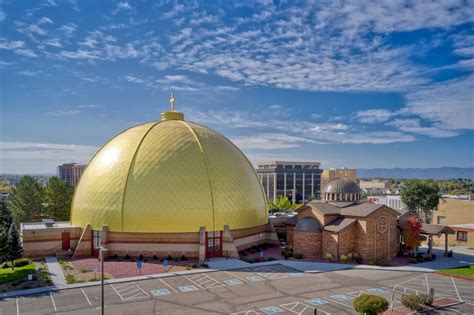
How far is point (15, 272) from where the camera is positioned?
3412 cm

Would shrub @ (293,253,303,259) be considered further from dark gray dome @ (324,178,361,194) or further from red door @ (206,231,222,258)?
dark gray dome @ (324,178,361,194)

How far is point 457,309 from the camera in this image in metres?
26.0

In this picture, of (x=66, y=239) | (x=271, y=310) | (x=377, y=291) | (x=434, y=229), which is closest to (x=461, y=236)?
(x=434, y=229)

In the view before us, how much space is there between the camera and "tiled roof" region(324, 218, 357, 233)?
39938 mm

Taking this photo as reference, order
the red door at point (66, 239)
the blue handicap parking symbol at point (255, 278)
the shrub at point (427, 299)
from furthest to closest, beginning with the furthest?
1. the red door at point (66, 239)
2. the blue handicap parking symbol at point (255, 278)
3. the shrub at point (427, 299)

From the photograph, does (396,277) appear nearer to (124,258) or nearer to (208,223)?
(208,223)

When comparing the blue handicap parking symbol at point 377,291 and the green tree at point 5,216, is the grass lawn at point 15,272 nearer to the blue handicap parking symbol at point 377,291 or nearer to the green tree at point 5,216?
the green tree at point 5,216

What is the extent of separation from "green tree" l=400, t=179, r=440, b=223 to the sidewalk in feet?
195

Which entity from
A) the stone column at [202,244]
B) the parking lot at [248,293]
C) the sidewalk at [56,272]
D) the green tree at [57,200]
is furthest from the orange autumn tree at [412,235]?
the green tree at [57,200]

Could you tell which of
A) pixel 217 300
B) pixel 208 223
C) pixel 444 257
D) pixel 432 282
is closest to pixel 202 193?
pixel 208 223

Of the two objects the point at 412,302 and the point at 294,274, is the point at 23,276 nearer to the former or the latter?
the point at 294,274

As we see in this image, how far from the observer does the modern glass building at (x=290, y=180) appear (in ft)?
477

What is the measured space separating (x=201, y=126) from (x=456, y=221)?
45352 mm

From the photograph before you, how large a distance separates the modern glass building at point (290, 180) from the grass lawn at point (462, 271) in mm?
105094
